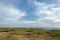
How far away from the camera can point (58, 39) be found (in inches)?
1179

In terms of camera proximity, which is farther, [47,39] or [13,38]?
[47,39]

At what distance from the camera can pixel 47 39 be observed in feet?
97.0

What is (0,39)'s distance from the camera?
22.5m

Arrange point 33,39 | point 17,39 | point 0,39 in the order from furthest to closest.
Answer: point 33,39
point 17,39
point 0,39

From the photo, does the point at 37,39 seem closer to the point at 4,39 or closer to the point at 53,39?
the point at 53,39

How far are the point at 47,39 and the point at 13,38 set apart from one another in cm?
873

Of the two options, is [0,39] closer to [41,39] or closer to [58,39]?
[41,39]

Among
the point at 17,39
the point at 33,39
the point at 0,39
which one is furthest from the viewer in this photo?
the point at 33,39

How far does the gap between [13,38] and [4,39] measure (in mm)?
1553

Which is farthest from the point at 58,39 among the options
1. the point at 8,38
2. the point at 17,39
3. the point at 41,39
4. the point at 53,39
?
the point at 8,38

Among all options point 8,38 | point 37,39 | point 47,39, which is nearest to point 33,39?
point 37,39

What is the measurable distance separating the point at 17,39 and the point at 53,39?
9.27m

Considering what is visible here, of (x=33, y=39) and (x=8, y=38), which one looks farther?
(x=33, y=39)

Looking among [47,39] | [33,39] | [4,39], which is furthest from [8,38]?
[47,39]
